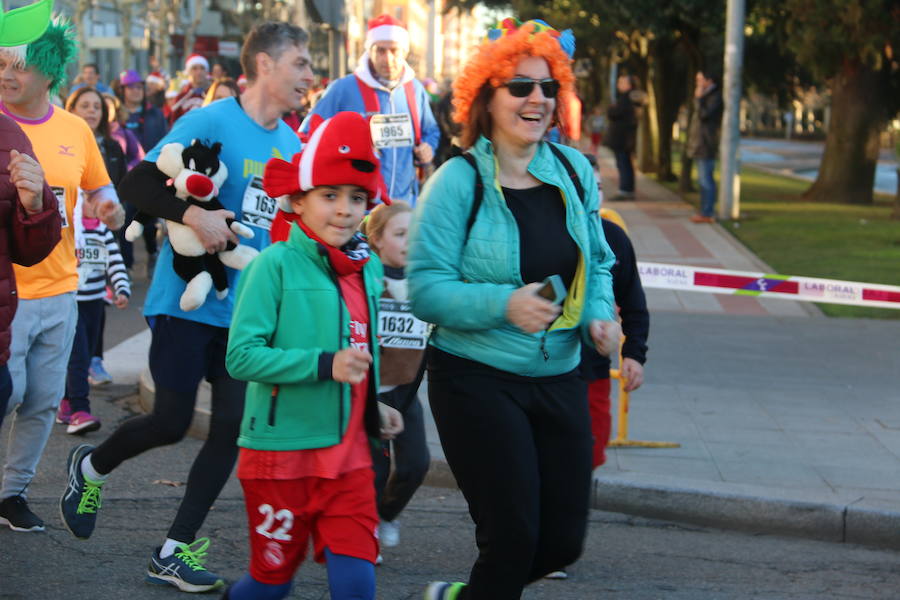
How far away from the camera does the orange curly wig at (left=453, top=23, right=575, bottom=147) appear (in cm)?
386

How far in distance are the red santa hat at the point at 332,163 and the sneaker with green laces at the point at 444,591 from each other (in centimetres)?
119

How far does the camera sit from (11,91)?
493cm

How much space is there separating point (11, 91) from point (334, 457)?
2.22 metres

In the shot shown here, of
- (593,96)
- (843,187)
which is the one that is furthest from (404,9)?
(843,187)

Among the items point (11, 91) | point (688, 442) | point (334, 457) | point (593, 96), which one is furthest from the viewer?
point (593, 96)

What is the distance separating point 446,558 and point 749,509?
150 cm

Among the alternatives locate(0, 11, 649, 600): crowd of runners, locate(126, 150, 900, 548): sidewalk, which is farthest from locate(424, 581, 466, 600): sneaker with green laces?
locate(126, 150, 900, 548): sidewalk

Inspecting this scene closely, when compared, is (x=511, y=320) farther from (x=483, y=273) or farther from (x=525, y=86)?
(x=525, y=86)

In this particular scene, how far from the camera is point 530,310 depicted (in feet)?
11.4

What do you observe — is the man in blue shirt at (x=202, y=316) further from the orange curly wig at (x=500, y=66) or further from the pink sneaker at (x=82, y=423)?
the pink sneaker at (x=82, y=423)

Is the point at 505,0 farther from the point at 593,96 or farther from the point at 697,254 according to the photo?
the point at 697,254

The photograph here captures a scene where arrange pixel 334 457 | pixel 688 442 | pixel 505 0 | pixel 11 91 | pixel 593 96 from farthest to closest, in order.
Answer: pixel 593 96 → pixel 505 0 → pixel 688 442 → pixel 11 91 → pixel 334 457

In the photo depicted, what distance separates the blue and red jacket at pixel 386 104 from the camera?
793 cm

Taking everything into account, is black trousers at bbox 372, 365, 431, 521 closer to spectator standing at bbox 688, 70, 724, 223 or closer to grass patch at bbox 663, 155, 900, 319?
grass patch at bbox 663, 155, 900, 319
